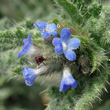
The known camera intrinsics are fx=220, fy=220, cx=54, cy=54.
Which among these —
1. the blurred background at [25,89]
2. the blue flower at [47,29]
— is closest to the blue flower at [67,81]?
the blue flower at [47,29]

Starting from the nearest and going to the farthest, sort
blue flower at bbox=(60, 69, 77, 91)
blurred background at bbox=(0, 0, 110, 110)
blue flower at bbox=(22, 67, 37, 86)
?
blue flower at bbox=(60, 69, 77, 91)
blue flower at bbox=(22, 67, 37, 86)
blurred background at bbox=(0, 0, 110, 110)

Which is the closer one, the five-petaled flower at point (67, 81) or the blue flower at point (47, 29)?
the five-petaled flower at point (67, 81)

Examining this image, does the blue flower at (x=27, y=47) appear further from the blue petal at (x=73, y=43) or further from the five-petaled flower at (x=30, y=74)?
the blue petal at (x=73, y=43)

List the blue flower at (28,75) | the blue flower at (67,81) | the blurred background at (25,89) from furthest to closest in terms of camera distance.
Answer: the blurred background at (25,89)
the blue flower at (28,75)
the blue flower at (67,81)

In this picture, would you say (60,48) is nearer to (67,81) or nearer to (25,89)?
(67,81)

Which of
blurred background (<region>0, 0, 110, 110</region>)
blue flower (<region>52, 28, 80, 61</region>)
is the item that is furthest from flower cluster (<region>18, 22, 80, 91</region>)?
blurred background (<region>0, 0, 110, 110</region>)

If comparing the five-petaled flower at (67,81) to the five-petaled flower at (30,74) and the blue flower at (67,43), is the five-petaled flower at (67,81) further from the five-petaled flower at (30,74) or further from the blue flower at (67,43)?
the five-petaled flower at (30,74)

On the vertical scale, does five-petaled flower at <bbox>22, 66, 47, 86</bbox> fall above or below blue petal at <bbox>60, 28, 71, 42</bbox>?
below

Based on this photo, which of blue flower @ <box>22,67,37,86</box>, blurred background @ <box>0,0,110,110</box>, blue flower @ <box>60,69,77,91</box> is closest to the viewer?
blue flower @ <box>60,69,77,91</box>

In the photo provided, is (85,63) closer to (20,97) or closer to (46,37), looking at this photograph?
(46,37)

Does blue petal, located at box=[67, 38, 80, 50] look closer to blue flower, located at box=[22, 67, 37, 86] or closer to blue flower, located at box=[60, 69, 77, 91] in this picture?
blue flower, located at box=[60, 69, 77, 91]

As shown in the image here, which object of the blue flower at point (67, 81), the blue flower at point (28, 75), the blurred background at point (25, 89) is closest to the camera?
the blue flower at point (67, 81)

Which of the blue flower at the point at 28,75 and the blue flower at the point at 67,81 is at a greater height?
the blue flower at the point at 67,81
